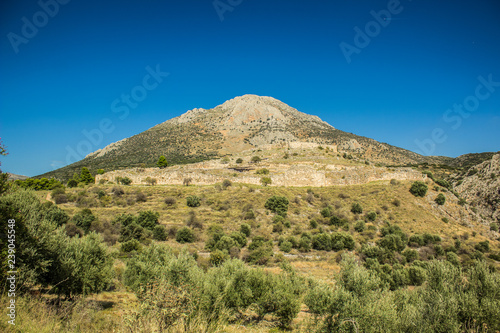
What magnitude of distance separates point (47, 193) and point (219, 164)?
83.6 ft

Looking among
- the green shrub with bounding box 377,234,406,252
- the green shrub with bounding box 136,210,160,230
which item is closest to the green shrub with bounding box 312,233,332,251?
the green shrub with bounding box 377,234,406,252

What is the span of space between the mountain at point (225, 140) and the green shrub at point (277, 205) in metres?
33.7

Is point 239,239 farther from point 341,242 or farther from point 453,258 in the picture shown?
point 453,258

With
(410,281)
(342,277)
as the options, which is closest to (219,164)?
(410,281)

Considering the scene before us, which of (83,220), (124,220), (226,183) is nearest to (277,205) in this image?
(226,183)

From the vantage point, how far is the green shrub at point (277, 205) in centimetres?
2743

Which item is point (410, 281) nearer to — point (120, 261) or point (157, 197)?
point (120, 261)

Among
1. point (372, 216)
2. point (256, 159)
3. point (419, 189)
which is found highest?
point (256, 159)

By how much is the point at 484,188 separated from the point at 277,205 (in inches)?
1249

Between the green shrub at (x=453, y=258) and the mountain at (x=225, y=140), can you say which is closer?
the green shrub at (x=453, y=258)

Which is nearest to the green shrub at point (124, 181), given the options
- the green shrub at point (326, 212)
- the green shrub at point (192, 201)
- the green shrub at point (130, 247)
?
the green shrub at point (192, 201)

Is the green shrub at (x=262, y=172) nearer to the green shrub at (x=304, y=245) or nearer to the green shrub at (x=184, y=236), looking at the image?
the green shrub at (x=304, y=245)

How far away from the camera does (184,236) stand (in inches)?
789

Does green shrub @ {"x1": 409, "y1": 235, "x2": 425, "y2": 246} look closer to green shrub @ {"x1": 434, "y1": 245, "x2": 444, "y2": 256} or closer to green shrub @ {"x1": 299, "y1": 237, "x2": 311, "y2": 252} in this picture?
green shrub @ {"x1": 434, "y1": 245, "x2": 444, "y2": 256}
